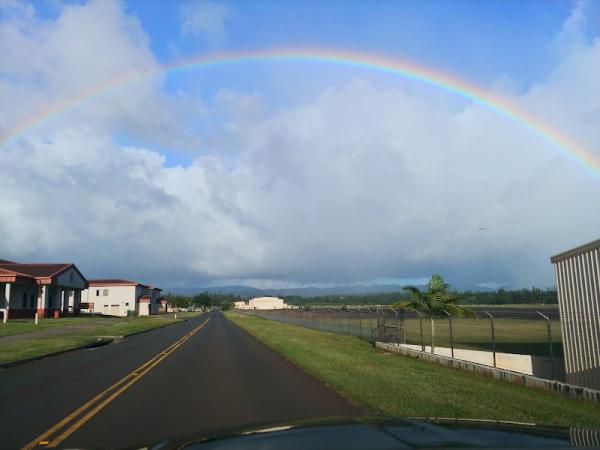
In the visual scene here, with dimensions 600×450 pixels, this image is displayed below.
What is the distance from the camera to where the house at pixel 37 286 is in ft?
175

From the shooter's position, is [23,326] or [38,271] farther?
[38,271]

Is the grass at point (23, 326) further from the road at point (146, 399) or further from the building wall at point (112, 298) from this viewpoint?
the building wall at point (112, 298)

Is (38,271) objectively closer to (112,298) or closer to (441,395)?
(112,298)

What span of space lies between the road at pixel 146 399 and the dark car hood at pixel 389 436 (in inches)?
26.7

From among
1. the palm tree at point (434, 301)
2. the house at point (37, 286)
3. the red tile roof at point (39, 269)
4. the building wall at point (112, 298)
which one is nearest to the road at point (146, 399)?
the palm tree at point (434, 301)

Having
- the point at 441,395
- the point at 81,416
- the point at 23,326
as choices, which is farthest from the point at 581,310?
the point at 23,326

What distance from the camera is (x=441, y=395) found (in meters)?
11.2

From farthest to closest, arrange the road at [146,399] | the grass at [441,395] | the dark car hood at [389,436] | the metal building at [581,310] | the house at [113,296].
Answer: the house at [113,296] < the metal building at [581,310] < the grass at [441,395] < the road at [146,399] < the dark car hood at [389,436]

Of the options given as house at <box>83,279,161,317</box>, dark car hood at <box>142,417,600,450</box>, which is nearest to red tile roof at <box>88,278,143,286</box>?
house at <box>83,279,161,317</box>

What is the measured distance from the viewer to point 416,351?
21.0 meters

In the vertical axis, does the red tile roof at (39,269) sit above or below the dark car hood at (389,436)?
above

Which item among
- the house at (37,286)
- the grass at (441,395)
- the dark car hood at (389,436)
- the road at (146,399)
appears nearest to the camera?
the dark car hood at (389,436)

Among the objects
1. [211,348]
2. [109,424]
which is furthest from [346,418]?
[211,348]

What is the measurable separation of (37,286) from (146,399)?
55407mm
